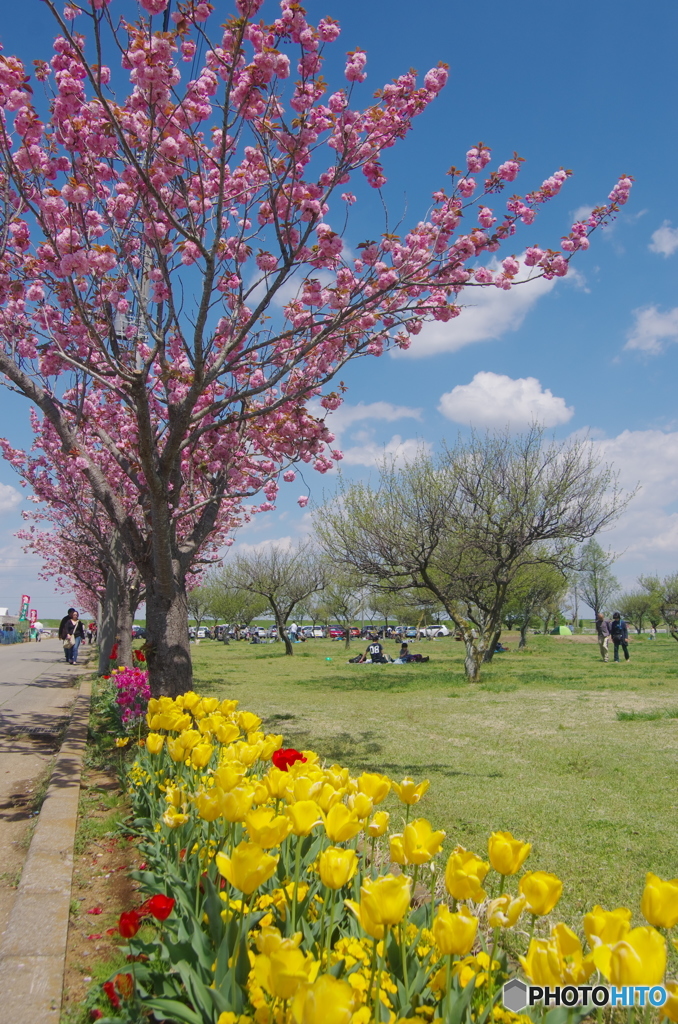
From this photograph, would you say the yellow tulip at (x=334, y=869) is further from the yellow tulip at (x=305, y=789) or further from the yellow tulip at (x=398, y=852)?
the yellow tulip at (x=305, y=789)

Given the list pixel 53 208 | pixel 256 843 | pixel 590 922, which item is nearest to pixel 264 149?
pixel 53 208

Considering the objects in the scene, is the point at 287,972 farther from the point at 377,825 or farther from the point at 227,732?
the point at 227,732

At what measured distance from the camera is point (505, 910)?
1607 millimetres

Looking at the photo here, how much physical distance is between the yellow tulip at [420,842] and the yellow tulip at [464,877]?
10 centimetres

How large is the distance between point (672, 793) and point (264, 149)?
632cm


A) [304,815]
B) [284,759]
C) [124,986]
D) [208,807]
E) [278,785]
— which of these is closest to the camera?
[304,815]

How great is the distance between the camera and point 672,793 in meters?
5.39

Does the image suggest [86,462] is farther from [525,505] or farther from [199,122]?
[525,505]

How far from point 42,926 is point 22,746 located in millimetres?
5645

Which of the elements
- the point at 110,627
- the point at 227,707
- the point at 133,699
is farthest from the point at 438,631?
the point at 227,707

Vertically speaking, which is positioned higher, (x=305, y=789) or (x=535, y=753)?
(x=305, y=789)

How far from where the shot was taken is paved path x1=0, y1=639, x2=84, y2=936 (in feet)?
13.6

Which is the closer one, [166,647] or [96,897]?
[96,897]

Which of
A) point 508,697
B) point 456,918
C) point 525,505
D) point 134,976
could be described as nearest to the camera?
point 456,918
